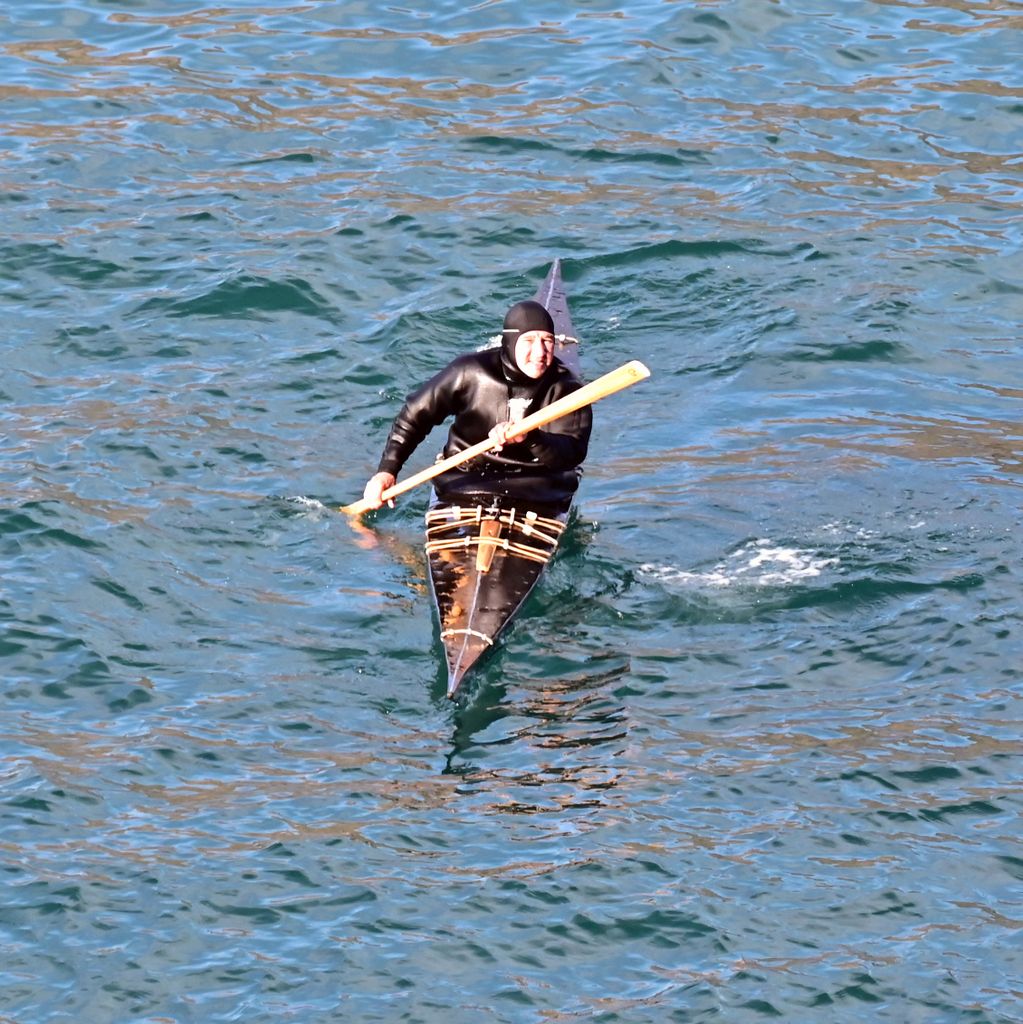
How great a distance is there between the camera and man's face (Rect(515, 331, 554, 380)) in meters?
12.7

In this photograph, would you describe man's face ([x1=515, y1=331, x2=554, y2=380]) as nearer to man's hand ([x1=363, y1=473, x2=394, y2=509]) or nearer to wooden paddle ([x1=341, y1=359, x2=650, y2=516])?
wooden paddle ([x1=341, y1=359, x2=650, y2=516])

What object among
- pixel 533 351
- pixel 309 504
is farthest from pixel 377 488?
pixel 533 351

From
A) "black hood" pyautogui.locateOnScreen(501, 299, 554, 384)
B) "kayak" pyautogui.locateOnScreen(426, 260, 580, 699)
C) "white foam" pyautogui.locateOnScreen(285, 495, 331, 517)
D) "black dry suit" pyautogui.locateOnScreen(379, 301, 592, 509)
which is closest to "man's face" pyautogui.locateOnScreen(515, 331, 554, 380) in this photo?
"black hood" pyautogui.locateOnScreen(501, 299, 554, 384)

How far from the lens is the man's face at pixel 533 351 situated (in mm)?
12672

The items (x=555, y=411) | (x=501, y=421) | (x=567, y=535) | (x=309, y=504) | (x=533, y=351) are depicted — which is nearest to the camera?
(x=555, y=411)

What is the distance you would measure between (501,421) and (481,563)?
1.25 m

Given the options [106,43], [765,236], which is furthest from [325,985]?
[106,43]

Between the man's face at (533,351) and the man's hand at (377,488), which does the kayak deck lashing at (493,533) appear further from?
the man's face at (533,351)

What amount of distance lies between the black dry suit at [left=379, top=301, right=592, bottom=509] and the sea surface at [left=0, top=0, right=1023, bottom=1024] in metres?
0.50

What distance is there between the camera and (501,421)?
13.2 meters

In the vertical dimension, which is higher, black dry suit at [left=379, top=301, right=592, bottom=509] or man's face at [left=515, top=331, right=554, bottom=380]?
man's face at [left=515, top=331, right=554, bottom=380]

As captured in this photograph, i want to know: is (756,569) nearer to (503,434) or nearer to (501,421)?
(503,434)

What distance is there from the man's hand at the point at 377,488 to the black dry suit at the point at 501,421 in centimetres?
9

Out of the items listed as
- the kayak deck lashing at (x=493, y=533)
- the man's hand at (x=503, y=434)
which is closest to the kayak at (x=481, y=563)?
the kayak deck lashing at (x=493, y=533)
